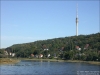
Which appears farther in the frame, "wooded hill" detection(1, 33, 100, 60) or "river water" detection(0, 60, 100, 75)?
"wooded hill" detection(1, 33, 100, 60)

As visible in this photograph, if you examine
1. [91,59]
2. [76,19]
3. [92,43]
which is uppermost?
[76,19]

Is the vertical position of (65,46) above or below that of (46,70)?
above

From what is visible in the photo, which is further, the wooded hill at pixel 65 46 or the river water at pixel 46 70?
the wooded hill at pixel 65 46

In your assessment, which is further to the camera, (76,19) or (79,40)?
(76,19)

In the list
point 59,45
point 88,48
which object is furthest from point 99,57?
point 59,45

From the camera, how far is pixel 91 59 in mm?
89312

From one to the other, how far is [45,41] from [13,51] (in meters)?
22.8

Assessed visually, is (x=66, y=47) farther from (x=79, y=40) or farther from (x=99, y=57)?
(x=99, y=57)

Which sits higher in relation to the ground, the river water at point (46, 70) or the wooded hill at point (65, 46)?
the wooded hill at point (65, 46)

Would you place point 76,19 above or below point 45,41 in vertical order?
above

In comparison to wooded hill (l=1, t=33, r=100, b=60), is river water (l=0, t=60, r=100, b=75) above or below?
below

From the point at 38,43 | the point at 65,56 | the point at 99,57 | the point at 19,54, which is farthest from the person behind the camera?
the point at 38,43

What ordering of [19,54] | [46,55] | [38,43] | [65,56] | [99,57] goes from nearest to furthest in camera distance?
[99,57] < [65,56] < [46,55] < [19,54] < [38,43]

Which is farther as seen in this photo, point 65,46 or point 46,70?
point 65,46
